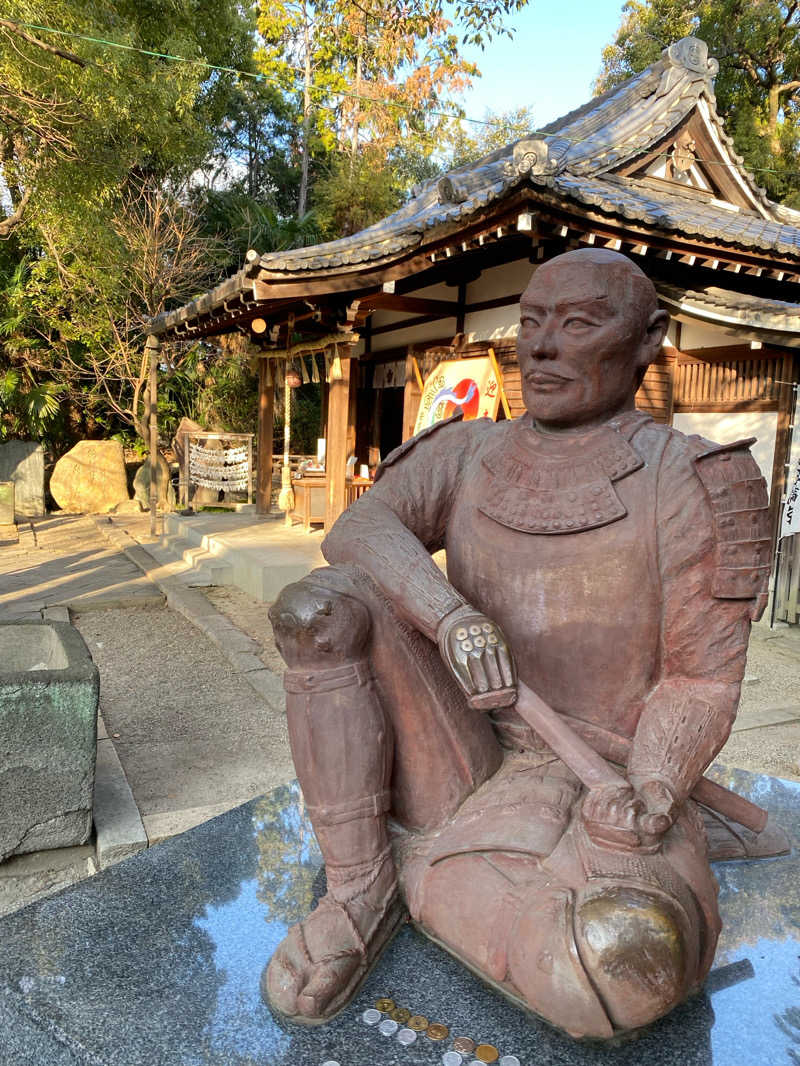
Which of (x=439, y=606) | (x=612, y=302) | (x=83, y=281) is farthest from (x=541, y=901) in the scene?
(x=83, y=281)

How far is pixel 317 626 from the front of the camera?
158cm

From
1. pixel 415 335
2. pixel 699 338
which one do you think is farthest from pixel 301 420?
pixel 699 338

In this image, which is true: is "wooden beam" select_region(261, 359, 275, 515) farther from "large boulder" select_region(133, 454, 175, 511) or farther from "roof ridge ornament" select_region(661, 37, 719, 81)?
"roof ridge ornament" select_region(661, 37, 719, 81)

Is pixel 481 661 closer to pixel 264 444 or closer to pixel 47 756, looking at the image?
pixel 47 756

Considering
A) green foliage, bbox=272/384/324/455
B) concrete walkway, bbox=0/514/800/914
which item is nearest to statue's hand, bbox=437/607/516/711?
concrete walkway, bbox=0/514/800/914

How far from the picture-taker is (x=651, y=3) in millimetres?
18469

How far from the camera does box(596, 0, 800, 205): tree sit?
51.5ft

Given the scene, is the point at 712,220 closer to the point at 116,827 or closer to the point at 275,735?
the point at 275,735

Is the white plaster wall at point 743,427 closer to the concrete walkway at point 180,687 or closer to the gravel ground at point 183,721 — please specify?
the concrete walkway at point 180,687

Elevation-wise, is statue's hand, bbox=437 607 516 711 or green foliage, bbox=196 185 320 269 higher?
green foliage, bbox=196 185 320 269

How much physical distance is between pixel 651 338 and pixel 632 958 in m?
1.28

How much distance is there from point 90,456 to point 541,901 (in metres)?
15.4

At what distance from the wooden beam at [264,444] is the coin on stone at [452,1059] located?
10.3 meters

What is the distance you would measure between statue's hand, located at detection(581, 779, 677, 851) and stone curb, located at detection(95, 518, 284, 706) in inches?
132
